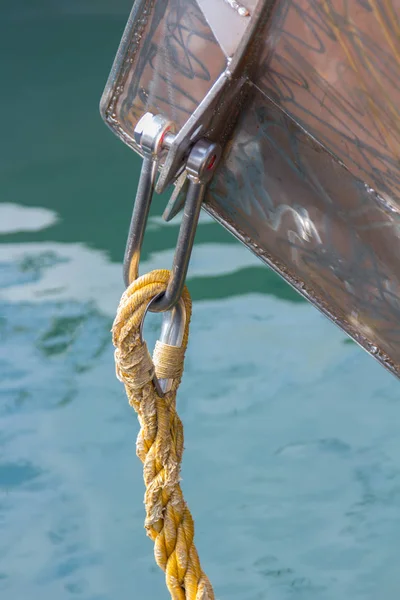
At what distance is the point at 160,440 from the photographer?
2.60 ft

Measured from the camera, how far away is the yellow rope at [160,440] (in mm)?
744

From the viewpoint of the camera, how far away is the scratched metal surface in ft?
2.10

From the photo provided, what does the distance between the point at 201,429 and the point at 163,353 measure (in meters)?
1.31

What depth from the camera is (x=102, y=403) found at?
2139 mm

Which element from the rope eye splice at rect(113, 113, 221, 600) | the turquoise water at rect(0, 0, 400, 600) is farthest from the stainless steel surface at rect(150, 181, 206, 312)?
the turquoise water at rect(0, 0, 400, 600)

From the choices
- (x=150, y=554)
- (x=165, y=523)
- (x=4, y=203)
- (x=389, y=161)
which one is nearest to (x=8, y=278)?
(x=4, y=203)

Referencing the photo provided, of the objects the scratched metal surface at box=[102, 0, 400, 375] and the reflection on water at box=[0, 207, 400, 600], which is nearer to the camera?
the scratched metal surface at box=[102, 0, 400, 375]

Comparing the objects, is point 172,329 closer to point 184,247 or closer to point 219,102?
point 184,247

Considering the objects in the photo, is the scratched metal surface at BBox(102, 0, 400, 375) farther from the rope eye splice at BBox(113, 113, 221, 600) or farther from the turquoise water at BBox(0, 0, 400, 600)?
the turquoise water at BBox(0, 0, 400, 600)

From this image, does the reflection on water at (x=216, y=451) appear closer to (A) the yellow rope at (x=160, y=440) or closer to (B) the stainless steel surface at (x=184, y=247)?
(A) the yellow rope at (x=160, y=440)

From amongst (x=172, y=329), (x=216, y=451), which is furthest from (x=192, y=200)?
(x=216, y=451)

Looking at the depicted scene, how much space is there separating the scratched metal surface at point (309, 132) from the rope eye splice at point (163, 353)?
53 millimetres

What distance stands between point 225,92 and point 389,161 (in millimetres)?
138

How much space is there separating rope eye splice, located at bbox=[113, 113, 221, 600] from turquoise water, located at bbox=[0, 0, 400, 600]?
1.02 metres
